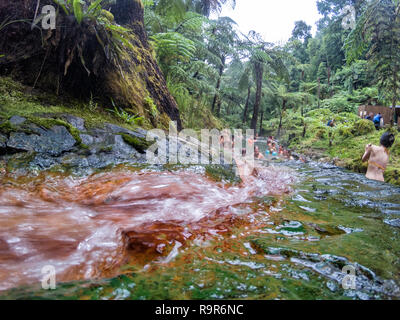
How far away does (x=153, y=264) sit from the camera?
1.39m

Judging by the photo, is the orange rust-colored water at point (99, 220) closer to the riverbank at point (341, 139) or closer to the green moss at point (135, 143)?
the green moss at point (135, 143)

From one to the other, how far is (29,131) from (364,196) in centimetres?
495

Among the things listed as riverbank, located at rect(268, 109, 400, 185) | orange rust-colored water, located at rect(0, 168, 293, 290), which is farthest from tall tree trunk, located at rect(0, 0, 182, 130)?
riverbank, located at rect(268, 109, 400, 185)

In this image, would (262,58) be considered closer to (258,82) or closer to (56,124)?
(258,82)

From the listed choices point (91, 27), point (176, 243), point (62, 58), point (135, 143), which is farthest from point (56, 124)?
point (176, 243)

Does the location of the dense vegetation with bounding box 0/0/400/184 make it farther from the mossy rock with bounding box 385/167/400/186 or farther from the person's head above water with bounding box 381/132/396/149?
the person's head above water with bounding box 381/132/396/149

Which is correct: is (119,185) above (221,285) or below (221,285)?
above

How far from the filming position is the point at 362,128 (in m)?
14.6

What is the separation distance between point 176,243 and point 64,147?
2105 millimetres

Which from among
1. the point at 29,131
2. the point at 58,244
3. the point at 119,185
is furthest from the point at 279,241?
the point at 29,131

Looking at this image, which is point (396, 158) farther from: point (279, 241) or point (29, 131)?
point (29, 131)

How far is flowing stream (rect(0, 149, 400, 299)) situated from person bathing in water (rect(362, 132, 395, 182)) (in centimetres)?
311

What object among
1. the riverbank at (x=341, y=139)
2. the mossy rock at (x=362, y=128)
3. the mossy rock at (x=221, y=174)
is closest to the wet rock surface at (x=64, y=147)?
the mossy rock at (x=221, y=174)
